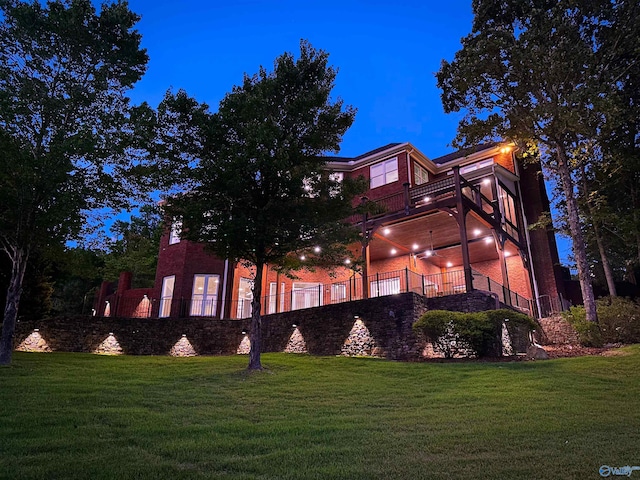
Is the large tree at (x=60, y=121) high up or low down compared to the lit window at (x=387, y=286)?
up

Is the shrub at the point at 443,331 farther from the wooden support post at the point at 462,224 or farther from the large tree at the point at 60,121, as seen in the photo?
the large tree at the point at 60,121

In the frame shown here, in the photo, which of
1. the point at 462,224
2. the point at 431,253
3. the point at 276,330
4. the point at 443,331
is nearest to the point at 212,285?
the point at 276,330

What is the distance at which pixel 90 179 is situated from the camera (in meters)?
13.4

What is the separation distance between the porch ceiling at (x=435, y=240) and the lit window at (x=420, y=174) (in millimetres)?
3508

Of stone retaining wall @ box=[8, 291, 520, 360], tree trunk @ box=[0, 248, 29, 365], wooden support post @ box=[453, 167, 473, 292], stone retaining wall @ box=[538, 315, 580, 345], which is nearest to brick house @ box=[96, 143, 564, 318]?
wooden support post @ box=[453, 167, 473, 292]

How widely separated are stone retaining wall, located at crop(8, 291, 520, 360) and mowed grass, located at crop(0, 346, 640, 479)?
144 inches

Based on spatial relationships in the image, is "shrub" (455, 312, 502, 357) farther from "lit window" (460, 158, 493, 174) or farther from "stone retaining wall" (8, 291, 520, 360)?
"lit window" (460, 158, 493, 174)

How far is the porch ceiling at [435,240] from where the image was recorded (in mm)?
19047

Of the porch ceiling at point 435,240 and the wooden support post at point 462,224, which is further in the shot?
the porch ceiling at point 435,240

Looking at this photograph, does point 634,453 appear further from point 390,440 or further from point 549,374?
point 549,374

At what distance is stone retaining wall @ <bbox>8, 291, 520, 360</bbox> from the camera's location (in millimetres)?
14672

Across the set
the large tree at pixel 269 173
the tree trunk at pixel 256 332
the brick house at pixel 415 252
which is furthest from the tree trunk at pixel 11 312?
the brick house at pixel 415 252

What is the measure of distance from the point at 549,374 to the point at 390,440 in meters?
6.25

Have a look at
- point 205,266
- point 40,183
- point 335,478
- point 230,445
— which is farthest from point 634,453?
point 205,266
